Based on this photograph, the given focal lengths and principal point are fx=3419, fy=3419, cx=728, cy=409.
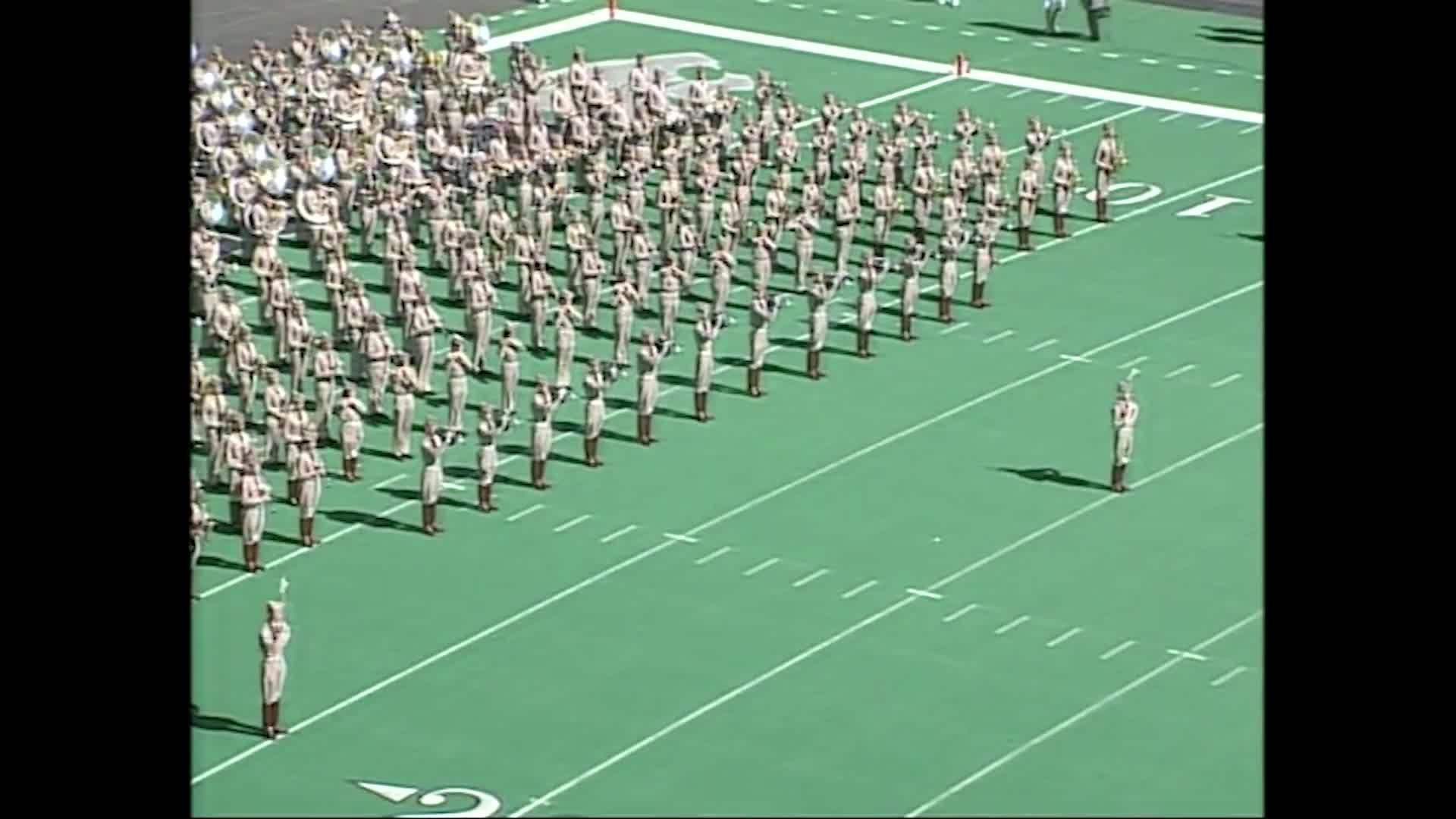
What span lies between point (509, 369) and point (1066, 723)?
35.4ft

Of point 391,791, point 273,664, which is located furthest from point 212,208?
point 391,791

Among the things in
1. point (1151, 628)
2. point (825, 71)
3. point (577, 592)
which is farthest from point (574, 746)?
point (825, 71)

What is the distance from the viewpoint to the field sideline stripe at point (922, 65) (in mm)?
56469

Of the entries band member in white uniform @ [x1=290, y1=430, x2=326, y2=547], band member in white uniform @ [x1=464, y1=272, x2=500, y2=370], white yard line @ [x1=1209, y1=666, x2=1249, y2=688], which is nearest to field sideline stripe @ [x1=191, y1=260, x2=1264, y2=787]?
band member in white uniform @ [x1=290, y1=430, x2=326, y2=547]

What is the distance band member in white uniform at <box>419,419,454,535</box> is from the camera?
1436 inches

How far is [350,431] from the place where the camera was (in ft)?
125

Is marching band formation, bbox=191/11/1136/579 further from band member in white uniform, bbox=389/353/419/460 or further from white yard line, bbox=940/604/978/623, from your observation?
white yard line, bbox=940/604/978/623

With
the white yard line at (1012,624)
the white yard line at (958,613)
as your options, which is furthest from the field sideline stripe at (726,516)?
the white yard line at (1012,624)

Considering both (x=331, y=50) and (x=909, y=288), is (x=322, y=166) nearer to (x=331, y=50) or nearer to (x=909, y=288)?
(x=331, y=50)

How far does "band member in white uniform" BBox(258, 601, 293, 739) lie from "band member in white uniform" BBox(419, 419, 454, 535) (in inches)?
213

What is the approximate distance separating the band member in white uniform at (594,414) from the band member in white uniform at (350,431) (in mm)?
2566
